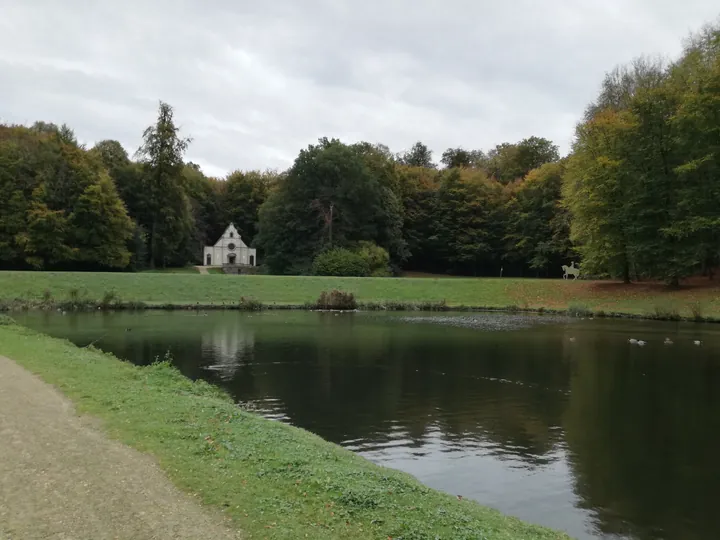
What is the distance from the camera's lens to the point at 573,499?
27.8ft

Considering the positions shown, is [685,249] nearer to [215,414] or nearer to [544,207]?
[544,207]

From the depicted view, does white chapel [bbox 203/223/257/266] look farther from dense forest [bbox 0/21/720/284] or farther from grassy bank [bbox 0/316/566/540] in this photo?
grassy bank [bbox 0/316/566/540]

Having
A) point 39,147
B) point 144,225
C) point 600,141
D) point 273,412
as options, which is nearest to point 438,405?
point 273,412

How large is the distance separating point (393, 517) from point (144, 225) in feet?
251

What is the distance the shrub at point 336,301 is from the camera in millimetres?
41250

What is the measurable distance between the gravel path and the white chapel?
257ft

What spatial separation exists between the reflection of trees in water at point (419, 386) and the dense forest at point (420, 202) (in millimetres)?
21840

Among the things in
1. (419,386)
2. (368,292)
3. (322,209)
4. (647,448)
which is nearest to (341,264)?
(322,209)

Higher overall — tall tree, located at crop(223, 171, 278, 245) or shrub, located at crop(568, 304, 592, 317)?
tall tree, located at crop(223, 171, 278, 245)

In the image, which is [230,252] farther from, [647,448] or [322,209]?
[647,448]

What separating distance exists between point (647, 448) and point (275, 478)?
7316 mm

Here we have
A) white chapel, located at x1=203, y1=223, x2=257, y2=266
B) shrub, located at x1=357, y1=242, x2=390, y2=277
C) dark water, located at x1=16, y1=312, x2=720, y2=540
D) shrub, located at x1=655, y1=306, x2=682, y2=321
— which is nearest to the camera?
dark water, located at x1=16, y1=312, x2=720, y2=540

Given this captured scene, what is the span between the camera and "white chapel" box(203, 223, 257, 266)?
8631cm

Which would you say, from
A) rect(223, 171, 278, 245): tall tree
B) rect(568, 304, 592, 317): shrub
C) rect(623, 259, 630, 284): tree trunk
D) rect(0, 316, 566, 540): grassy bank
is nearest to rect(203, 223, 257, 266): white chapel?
rect(223, 171, 278, 245): tall tree
